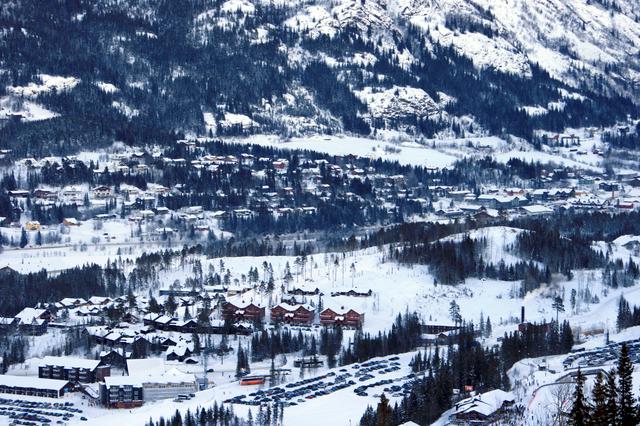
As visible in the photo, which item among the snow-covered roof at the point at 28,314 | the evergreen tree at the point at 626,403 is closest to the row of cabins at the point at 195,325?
the snow-covered roof at the point at 28,314

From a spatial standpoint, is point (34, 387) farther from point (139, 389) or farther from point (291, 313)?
point (291, 313)

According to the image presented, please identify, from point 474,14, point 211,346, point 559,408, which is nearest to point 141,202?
point 211,346

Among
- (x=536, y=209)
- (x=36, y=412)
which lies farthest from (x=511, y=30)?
(x=36, y=412)

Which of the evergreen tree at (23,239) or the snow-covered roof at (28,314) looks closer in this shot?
the snow-covered roof at (28,314)

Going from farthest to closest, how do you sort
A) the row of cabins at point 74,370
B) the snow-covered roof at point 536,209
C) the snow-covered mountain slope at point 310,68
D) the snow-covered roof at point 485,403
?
the snow-covered mountain slope at point 310,68 → the snow-covered roof at point 536,209 → the row of cabins at point 74,370 → the snow-covered roof at point 485,403

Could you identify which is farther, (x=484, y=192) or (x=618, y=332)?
(x=484, y=192)

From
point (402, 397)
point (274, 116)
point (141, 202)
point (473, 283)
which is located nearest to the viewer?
point (402, 397)

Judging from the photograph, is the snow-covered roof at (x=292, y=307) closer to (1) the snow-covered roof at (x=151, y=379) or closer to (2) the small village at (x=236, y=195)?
(1) the snow-covered roof at (x=151, y=379)

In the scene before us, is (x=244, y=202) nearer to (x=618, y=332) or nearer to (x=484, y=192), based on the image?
(x=484, y=192)
